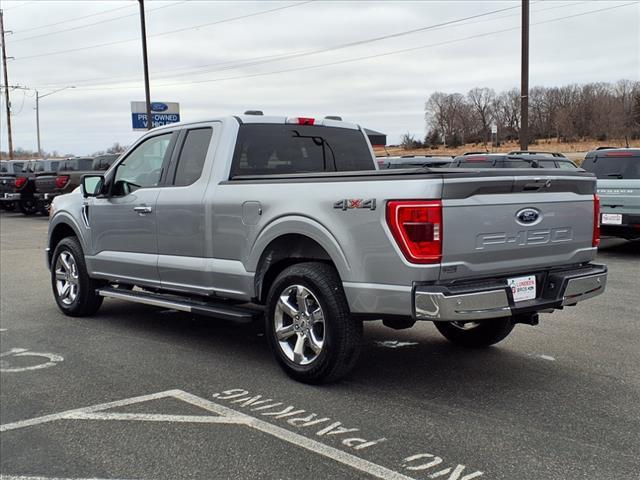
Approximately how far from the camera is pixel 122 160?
7.10 meters

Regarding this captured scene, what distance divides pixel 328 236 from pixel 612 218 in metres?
8.26

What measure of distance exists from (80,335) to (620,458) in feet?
16.6

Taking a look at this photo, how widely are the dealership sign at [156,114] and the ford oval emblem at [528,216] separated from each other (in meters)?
29.2

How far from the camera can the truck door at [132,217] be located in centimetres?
657

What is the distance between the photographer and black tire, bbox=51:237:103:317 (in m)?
7.59

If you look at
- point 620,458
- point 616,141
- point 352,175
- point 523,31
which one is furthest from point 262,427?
point 616,141

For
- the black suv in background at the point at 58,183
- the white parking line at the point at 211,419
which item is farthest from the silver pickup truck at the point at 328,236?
the black suv in background at the point at 58,183

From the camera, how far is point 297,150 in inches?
249

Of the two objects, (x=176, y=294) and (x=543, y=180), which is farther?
(x=176, y=294)

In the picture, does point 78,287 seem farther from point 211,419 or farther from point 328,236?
point 328,236

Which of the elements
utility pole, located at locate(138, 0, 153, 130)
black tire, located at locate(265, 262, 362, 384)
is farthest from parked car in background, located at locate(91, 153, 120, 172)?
black tire, located at locate(265, 262, 362, 384)

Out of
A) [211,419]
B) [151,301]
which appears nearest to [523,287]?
[211,419]

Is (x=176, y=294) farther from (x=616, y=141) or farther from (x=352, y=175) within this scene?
(x=616, y=141)

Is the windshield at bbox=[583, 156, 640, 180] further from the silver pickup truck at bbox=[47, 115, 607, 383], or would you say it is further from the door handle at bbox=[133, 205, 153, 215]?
the door handle at bbox=[133, 205, 153, 215]
